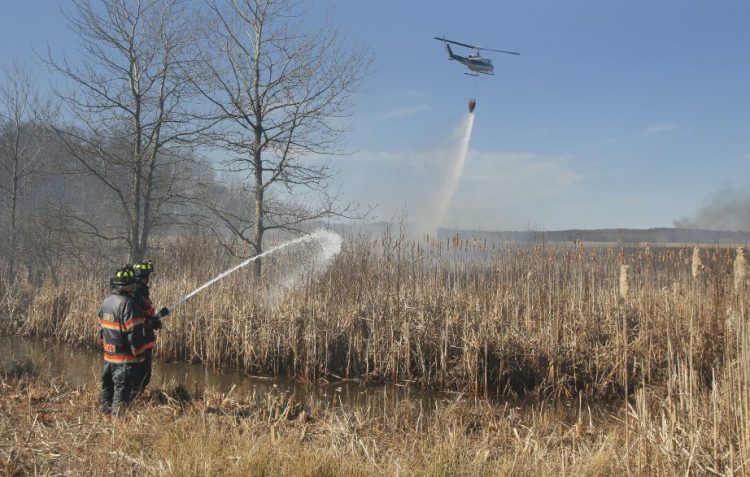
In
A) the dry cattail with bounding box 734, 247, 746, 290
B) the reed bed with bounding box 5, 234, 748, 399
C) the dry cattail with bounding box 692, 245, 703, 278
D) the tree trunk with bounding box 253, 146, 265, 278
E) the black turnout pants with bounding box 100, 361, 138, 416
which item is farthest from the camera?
the tree trunk with bounding box 253, 146, 265, 278

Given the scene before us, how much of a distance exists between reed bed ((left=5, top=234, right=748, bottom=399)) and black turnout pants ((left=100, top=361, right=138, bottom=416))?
3.40m

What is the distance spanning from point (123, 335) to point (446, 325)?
460 centimetres

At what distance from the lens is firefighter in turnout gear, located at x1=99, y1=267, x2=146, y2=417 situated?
6031 millimetres

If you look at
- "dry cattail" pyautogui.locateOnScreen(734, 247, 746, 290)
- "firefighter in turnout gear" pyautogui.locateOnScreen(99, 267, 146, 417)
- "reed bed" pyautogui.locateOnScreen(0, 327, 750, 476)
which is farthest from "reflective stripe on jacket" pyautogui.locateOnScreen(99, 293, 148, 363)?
"dry cattail" pyautogui.locateOnScreen(734, 247, 746, 290)

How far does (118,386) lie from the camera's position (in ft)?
19.9

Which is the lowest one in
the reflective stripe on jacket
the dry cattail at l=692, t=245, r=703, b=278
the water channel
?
the water channel

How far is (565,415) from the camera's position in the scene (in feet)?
23.6

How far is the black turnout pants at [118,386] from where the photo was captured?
5.99 meters

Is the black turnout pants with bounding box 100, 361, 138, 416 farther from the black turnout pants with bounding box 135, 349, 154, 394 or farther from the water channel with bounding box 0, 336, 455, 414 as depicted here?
the water channel with bounding box 0, 336, 455, 414

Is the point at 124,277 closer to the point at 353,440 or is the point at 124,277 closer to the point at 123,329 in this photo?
the point at 123,329

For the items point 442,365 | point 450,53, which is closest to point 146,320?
point 442,365

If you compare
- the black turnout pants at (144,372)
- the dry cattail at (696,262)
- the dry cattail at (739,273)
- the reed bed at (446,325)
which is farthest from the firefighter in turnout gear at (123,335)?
the dry cattail at (696,262)

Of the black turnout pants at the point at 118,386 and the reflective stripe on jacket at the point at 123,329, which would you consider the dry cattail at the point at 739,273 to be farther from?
the black turnout pants at the point at 118,386

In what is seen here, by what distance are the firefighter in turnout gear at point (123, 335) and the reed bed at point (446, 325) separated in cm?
352
